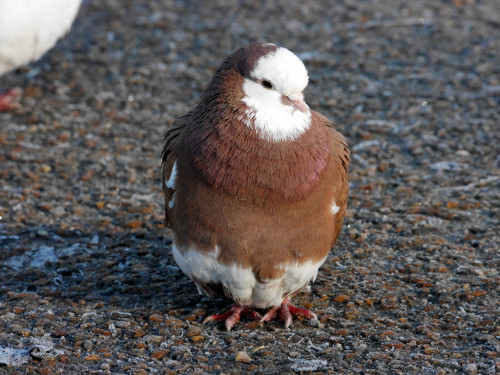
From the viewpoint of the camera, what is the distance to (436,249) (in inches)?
206

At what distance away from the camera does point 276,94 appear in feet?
13.2

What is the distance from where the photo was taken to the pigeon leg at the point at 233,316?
14.8 feet

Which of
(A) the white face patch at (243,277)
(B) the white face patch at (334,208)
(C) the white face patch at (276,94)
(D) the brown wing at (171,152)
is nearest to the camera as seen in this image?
(C) the white face patch at (276,94)

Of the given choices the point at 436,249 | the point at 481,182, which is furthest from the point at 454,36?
the point at 436,249

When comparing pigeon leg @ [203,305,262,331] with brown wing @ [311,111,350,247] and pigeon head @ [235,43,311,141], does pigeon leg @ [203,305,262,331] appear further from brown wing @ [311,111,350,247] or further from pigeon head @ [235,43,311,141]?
pigeon head @ [235,43,311,141]

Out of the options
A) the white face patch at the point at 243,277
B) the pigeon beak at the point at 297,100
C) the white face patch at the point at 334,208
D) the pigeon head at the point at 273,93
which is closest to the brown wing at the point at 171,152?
the white face patch at the point at 243,277

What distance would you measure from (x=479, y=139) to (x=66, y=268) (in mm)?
3717

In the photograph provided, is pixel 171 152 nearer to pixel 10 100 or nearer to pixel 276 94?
pixel 276 94

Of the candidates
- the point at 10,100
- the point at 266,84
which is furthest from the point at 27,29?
the point at 266,84

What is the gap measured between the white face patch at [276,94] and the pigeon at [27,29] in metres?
3.70

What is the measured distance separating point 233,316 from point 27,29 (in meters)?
3.94

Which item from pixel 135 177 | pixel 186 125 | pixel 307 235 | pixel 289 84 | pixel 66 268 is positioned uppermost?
pixel 289 84

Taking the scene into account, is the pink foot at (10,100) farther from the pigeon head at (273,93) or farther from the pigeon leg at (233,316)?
the pigeon head at (273,93)

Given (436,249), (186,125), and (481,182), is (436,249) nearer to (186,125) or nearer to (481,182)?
(481,182)
